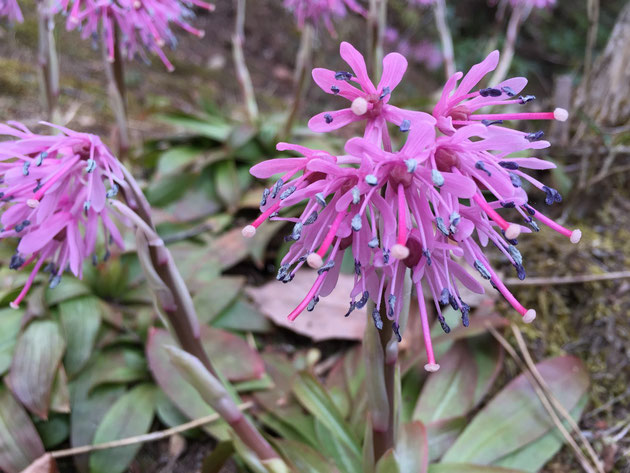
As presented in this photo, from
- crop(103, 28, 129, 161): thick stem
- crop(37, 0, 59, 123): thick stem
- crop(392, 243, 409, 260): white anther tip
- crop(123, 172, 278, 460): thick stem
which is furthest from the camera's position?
crop(103, 28, 129, 161): thick stem

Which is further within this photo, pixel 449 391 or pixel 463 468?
pixel 449 391

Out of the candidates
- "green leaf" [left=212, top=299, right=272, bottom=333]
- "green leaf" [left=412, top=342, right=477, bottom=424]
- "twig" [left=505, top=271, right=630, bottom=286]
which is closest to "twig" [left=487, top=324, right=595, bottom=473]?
"green leaf" [left=412, top=342, right=477, bottom=424]

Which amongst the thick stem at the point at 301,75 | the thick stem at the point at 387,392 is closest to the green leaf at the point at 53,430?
the thick stem at the point at 387,392

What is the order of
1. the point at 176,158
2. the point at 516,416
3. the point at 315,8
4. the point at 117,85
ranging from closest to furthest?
the point at 516,416
the point at 117,85
the point at 315,8
the point at 176,158

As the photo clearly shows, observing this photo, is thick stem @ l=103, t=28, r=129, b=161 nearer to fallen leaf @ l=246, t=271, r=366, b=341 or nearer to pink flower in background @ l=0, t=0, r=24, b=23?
pink flower in background @ l=0, t=0, r=24, b=23

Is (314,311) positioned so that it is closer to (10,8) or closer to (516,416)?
(516,416)

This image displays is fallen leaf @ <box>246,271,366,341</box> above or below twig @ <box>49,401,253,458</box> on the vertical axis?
above

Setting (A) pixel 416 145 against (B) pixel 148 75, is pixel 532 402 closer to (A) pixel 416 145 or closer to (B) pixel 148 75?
(A) pixel 416 145

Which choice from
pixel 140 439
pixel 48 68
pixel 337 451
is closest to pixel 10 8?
pixel 48 68
